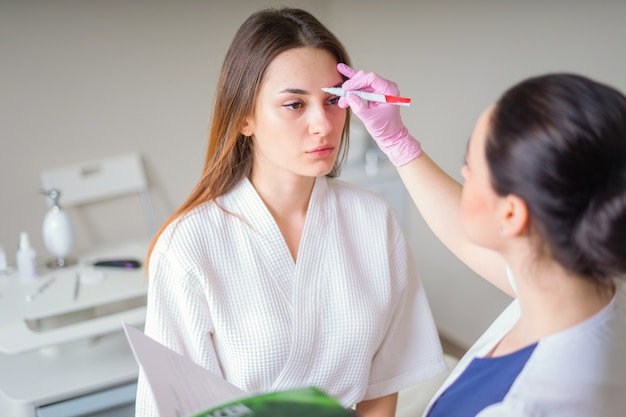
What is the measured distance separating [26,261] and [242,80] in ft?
3.79

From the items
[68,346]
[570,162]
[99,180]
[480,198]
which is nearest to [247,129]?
[480,198]

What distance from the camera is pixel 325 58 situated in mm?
1313

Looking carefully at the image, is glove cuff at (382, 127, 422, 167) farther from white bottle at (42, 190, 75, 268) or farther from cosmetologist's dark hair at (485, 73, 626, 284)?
white bottle at (42, 190, 75, 268)

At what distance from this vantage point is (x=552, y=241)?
2.78 ft

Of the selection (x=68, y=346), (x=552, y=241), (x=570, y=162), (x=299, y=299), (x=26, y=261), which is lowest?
(x=68, y=346)

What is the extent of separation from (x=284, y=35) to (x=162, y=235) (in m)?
0.42

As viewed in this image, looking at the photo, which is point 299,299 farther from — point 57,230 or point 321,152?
point 57,230

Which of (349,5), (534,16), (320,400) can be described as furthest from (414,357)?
(349,5)

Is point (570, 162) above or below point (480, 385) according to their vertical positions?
above

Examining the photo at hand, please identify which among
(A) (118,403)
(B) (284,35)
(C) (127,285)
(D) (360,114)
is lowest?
(A) (118,403)

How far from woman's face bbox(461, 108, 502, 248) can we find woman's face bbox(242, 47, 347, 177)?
0.40m

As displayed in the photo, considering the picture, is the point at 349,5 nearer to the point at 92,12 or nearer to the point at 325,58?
the point at 92,12

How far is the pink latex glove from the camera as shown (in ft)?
4.16

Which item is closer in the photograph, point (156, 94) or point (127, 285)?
point (127, 285)
